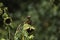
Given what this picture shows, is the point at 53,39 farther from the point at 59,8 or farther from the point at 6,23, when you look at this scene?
the point at 6,23

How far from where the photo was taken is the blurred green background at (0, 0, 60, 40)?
6.12m

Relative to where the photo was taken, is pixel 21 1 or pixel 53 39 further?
pixel 21 1

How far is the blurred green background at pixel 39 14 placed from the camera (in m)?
6.12

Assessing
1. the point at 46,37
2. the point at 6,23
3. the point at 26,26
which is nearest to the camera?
the point at 26,26

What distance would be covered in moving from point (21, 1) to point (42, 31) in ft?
2.78

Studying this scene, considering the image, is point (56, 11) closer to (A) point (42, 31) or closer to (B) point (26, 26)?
(A) point (42, 31)

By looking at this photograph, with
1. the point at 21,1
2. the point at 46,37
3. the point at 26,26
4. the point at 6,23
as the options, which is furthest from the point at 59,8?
the point at 26,26

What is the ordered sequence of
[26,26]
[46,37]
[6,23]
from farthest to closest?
1. [46,37]
2. [6,23]
3. [26,26]

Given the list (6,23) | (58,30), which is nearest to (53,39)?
(58,30)

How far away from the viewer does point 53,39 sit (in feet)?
18.2

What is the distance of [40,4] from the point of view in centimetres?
661

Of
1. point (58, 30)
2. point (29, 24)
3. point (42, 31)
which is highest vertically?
point (29, 24)

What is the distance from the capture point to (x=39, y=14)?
6.55 meters

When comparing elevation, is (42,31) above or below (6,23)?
below
